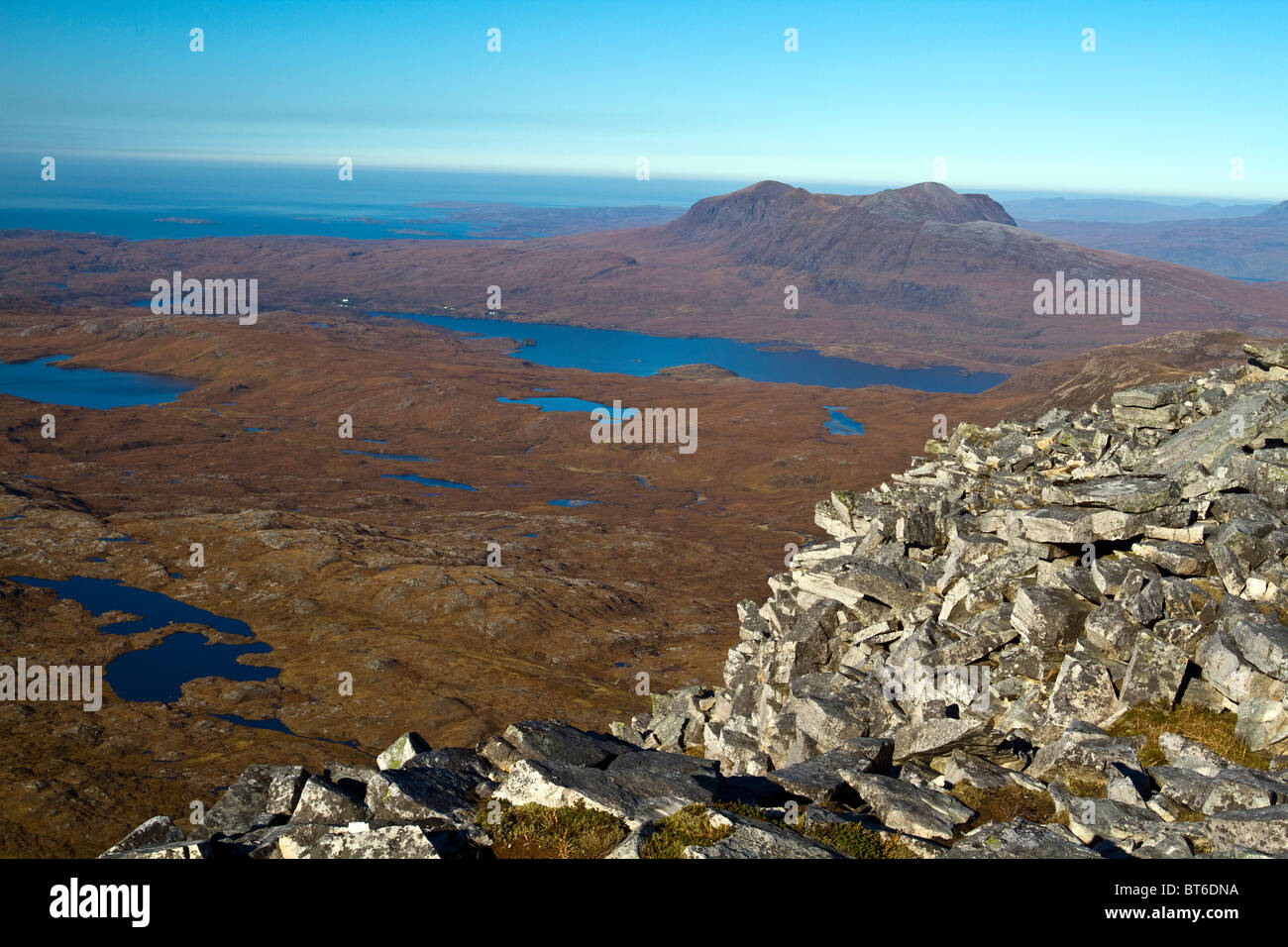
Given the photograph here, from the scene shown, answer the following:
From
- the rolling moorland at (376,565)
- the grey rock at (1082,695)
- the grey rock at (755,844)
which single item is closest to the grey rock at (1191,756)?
the grey rock at (1082,695)

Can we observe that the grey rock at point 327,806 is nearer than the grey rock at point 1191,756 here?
Yes

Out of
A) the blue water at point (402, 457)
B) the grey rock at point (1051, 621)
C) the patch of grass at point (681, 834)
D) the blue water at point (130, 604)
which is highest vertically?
the grey rock at point (1051, 621)

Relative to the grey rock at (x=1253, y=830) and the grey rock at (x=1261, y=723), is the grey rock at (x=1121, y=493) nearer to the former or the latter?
the grey rock at (x=1261, y=723)

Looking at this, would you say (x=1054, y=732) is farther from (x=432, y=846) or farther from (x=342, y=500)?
(x=342, y=500)

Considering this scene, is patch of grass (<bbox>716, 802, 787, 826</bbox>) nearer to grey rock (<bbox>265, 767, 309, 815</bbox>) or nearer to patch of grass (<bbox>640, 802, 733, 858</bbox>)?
patch of grass (<bbox>640, 802, 733, 858</bbox>)

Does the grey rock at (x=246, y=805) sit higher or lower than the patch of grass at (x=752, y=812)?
lower
